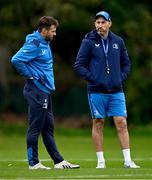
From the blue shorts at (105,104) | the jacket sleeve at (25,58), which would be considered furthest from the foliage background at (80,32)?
the jacket sleeve at (25,58)

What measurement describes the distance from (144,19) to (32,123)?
804 inches

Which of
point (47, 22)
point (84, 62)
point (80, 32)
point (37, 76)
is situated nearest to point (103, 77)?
point (84, 62)

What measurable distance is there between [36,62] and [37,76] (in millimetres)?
231

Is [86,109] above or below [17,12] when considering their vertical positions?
below

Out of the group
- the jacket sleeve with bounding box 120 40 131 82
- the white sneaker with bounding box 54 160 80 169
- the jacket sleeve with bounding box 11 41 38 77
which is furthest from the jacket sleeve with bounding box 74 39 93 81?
the white sneaker with bounding box 54 160 80 169

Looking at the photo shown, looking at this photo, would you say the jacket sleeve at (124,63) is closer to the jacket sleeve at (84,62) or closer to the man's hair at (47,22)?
the jacket sleeve at (84,62)

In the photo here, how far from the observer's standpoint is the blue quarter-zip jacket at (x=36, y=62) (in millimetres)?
13508

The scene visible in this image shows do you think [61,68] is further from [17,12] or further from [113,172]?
[113,172]

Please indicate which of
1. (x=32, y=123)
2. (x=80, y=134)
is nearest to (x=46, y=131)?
(x=32, y=123)

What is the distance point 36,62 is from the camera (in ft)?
44.7

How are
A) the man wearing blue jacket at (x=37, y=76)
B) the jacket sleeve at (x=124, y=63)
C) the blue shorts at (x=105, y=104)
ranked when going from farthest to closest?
the jacket sleeve at (x=124, y=63), the blue shorts at (x=105, y=104), the man wearing blue jacket at (x=37, y=76)

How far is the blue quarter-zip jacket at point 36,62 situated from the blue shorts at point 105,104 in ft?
2.22

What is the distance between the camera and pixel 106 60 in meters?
13.7

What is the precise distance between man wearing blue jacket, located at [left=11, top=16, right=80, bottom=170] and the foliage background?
1841cm
